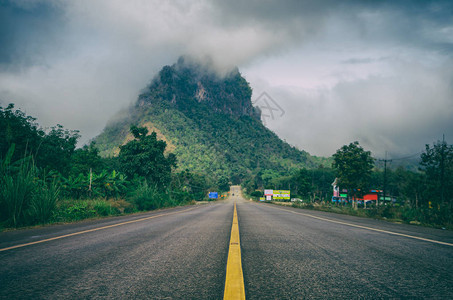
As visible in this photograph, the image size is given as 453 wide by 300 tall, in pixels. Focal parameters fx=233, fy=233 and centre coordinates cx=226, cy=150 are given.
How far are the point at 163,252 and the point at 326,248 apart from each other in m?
2.71

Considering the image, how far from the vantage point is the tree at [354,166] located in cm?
3847

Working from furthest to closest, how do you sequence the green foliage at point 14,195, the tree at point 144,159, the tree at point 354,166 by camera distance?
the tree at point 354,166, the tree at point 144,159, the green foliage at point 14,195

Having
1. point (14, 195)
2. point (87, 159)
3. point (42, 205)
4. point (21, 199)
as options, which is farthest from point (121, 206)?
point (87, 159)

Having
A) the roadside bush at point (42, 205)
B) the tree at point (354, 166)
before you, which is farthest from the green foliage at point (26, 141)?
the tree at point (354, 166)

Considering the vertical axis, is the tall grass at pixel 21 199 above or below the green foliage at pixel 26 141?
below

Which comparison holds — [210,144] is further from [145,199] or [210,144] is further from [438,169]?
[145,199]

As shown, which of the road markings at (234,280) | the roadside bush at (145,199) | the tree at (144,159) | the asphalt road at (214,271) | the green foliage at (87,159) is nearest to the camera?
the road markings at (234,280)

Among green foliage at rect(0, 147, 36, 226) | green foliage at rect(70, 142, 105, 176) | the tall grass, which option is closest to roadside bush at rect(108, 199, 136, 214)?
the tall grass

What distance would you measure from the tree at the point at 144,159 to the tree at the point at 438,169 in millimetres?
37773

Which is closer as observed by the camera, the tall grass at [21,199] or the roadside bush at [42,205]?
the tall grass at [21,199]

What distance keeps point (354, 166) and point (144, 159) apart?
33.0 m

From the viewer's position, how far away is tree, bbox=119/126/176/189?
2781cm

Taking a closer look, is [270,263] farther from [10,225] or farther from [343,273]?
[10,225]

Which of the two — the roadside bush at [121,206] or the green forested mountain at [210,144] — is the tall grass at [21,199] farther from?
the green forested mountain at [210,144]
